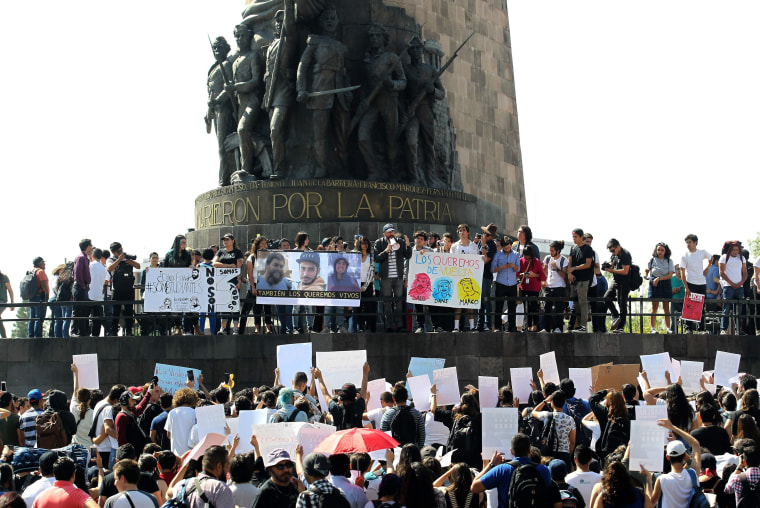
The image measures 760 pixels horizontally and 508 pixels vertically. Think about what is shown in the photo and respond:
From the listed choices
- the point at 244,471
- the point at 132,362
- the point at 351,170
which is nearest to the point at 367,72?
the point at 351,170

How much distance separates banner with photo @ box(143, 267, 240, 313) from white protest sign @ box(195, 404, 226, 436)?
8065 mm

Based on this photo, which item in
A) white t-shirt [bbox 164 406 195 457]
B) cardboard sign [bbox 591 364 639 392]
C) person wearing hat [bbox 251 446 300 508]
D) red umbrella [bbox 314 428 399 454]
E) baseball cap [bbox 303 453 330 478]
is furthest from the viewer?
cardboard sign [bbox 591 364 639 392]

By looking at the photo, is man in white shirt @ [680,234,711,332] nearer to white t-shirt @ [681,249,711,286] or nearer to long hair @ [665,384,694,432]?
white t-shirt @ [681,249,711,286]

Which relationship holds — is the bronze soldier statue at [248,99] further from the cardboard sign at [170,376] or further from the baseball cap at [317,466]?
the baseball cap at [317,466]

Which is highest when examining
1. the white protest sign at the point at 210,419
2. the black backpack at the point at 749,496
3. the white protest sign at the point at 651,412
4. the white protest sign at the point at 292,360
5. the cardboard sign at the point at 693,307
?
the cardboard sign at the point at 693,307

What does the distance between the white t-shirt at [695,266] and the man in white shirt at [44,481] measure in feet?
43.8

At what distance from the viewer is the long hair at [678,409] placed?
9.81 m

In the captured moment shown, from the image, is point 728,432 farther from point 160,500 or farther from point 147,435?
point 147,435

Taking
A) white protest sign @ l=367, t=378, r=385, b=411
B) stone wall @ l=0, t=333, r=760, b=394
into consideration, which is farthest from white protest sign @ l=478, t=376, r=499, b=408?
stone wall @ l=0, t=333, r=760, b=394

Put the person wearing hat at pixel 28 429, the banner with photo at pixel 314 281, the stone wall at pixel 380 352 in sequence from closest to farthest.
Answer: the person wearing hat at pixel 28 429 < the stone wall at pixel 380 352 < the banner with photo at pixel 314 281

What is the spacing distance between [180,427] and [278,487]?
312 centimetres

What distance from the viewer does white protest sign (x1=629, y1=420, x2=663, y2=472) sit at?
9008 millimetres

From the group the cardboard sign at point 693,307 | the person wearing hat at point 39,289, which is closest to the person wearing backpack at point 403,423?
the cardboard sign at point 693,307

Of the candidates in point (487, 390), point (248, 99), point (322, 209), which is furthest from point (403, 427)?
point (248, 99)
